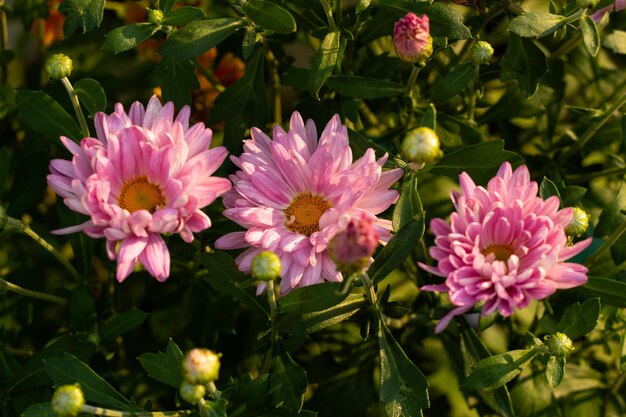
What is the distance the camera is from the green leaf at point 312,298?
111cm

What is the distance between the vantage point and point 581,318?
121cm

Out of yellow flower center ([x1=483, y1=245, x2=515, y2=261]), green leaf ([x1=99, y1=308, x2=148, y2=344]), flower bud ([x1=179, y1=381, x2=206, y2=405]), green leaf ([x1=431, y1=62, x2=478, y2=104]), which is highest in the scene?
green leaf ([x1=431, y1=62, x2=478, y2=104])

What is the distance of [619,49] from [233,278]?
855mm

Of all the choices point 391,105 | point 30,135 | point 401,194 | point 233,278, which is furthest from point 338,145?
point 30,135

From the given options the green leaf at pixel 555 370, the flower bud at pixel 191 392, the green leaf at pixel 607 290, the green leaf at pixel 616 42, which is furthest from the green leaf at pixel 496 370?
the green leaf at pixel 616 42

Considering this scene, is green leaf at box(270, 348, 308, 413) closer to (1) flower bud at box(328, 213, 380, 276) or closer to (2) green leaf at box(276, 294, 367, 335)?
(2) green leaf at box(276, 294, 367, 335)

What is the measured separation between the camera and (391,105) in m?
1.71

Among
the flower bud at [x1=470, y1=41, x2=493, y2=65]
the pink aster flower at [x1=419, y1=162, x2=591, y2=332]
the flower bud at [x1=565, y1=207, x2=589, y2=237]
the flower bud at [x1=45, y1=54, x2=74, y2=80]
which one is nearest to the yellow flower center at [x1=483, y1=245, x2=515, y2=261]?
the pink aster flower at [x1=419, y1=162, x2=591, y2=332]

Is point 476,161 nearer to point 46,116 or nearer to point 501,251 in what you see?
point 501,251

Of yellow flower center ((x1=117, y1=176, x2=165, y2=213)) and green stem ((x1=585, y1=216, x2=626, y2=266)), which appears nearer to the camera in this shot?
yellow flower center ((x1=117, y1=176, x2=165, y2=213))

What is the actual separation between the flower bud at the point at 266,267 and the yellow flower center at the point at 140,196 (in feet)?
0.68

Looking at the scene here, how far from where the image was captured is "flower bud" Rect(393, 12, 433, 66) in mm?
1140

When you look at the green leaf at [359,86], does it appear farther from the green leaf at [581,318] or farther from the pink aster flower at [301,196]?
the green leaf at [581,318]

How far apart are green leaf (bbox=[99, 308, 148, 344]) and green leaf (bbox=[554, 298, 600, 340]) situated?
2.25ft
